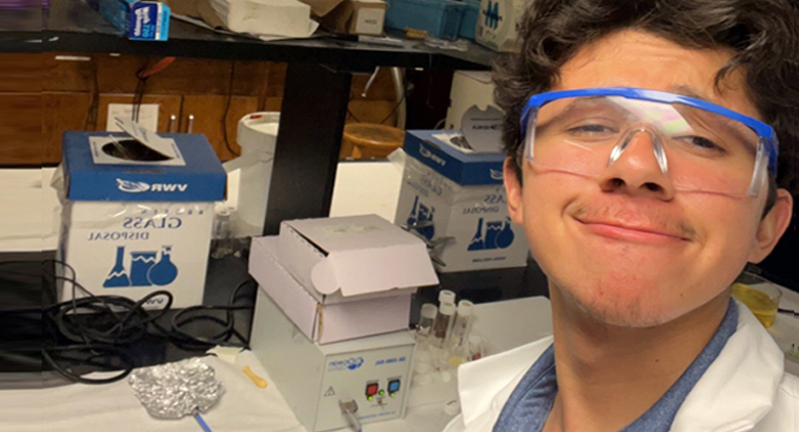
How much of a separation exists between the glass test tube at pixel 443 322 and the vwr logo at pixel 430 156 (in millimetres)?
505

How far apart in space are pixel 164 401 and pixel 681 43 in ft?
3.96

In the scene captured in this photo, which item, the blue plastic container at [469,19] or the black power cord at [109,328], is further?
the blue plastic container at [469,19]

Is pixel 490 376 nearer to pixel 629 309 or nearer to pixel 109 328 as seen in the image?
pixel 629 309

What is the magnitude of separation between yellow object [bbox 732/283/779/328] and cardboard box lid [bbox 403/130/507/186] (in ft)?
2.45

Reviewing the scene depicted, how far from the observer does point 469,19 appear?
2303 millimetres

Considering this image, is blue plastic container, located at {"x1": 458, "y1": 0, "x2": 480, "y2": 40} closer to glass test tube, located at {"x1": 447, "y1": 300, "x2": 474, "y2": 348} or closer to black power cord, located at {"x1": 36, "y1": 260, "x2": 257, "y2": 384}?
glass test tube, located at {"x1": 447, "y1": 300, "x2": 474, "y2": 348}

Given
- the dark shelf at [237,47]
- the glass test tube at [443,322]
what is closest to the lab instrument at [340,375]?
the glass test tube at [443,322]

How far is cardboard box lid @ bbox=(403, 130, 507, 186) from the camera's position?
91.0 inches

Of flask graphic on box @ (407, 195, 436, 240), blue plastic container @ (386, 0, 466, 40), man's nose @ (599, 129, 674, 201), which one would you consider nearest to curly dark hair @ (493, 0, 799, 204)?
man's nose @ (599, 129, 674, 201)

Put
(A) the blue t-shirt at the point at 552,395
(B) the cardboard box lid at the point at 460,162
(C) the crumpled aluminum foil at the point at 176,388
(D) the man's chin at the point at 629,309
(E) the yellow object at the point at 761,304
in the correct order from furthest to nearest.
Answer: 1. (B) the cardboard box lid at the point at 460,162
2. (E) the yellow object at the point at 761,304
3. (C) the crumpled aluminum foil at the point at 176,388
4. (A) the blue t-shirt at the point at 552,395
5. (D) the man's chin at the point at 629,309

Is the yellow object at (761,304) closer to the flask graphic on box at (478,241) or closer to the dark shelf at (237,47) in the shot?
the flask graphic on box at (478,241)

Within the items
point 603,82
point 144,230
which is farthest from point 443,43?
point 603,82

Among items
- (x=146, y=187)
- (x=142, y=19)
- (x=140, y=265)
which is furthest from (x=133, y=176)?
(x=142, y=19)

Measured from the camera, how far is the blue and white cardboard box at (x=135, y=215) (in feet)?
5.92
